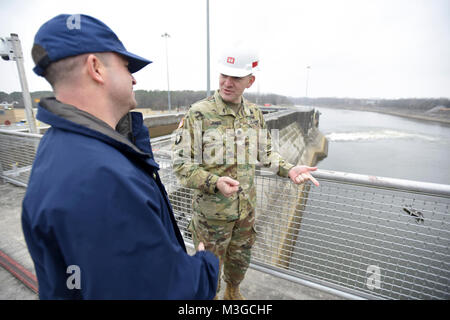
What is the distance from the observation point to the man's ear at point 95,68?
32.0 inches

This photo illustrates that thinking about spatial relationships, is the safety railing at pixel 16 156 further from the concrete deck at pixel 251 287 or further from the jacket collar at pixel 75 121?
the jacket collar at pixel 75 121

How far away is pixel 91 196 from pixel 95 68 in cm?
50

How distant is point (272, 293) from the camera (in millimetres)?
2244

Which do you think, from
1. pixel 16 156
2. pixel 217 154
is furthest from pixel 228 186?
pixel 16 156

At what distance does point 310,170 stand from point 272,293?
1.35m

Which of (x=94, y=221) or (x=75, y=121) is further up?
(x=75, y=121)

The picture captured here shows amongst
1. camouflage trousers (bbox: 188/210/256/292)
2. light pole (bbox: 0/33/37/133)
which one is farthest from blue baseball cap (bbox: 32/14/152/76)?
light pole (bbox: 0/33/37/133)

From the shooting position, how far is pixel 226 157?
1.82m

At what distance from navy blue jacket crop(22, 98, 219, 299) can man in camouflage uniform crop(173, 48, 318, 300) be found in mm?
918

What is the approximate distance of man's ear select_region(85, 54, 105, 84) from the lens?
812mm
